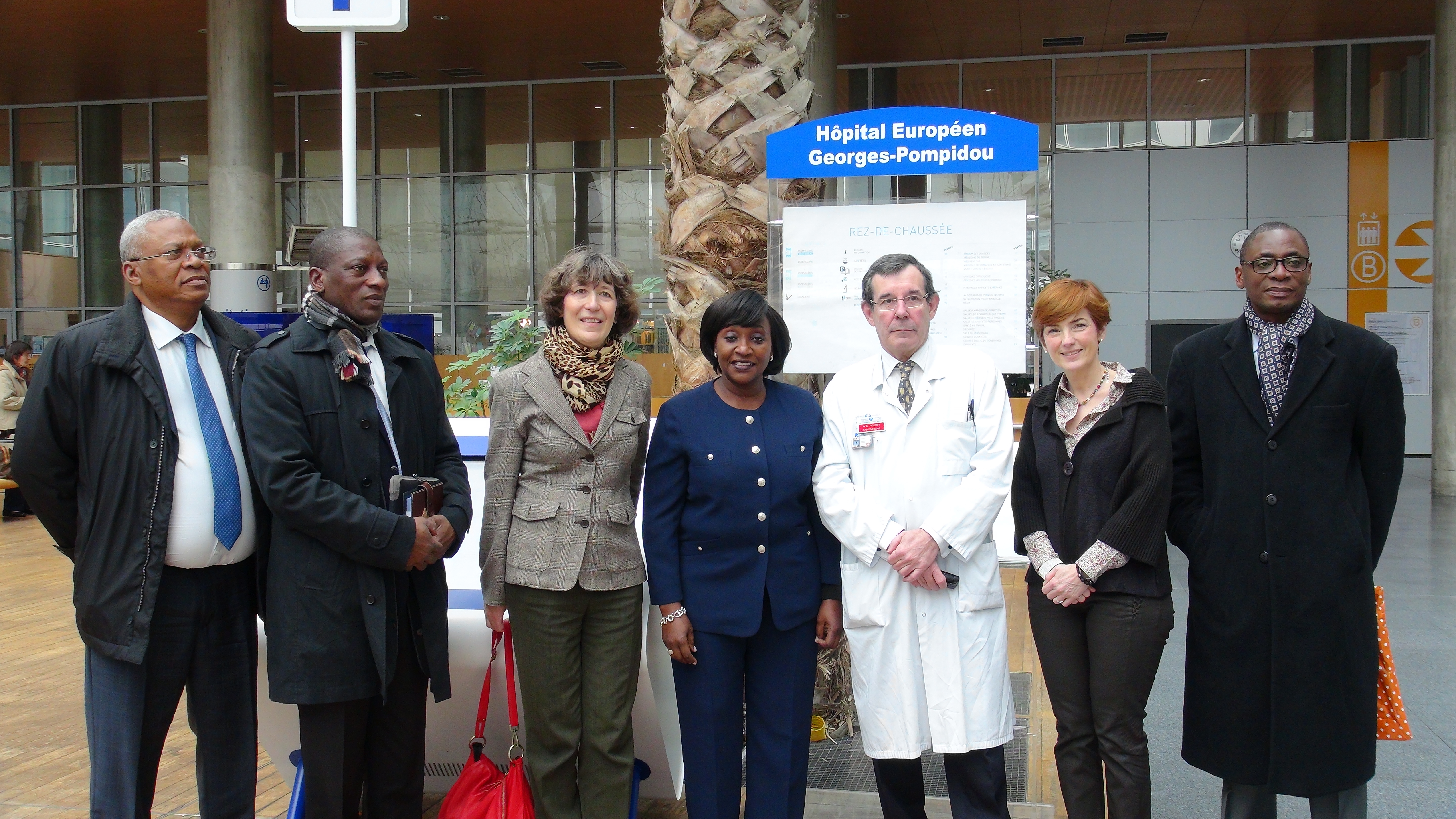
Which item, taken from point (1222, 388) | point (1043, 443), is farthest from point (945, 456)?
point (1222, 388)

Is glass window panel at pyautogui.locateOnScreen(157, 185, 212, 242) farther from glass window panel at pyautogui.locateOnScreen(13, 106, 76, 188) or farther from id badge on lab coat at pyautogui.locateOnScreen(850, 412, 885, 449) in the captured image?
id badge on lab coat at pyautogui.locateOnScreen(850, 412, 885, 449)

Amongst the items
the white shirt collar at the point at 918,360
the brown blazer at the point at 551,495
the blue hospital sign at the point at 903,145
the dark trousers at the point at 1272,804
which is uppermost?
the blue hospital sign at the point at 903,145

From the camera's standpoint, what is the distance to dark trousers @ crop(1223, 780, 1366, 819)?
317 cm

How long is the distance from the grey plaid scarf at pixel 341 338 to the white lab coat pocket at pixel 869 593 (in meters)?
1.50

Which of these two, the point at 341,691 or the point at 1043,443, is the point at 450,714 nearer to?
the point at 341,691

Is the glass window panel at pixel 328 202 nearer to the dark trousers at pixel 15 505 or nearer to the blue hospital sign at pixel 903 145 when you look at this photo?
the dark trousers at pixel 15 505

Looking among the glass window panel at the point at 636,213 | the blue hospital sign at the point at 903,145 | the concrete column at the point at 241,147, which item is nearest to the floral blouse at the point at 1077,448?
the blue hospital sign at the point at 903,145

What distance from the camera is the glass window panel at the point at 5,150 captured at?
835 inches

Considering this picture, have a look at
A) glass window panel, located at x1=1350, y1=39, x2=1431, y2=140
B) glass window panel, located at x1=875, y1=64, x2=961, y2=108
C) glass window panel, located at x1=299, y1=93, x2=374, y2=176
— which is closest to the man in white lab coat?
glass window panel, located at x1=875, y1=64, x2=961, y2=108

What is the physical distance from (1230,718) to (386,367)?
2670 mm

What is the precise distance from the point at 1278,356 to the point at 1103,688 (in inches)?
42.5

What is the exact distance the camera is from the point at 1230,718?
10.5 feet

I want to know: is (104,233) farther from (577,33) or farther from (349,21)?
(349,21)

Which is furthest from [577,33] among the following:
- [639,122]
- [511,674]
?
[511,674]
